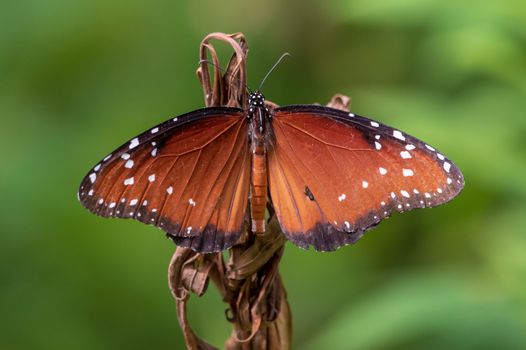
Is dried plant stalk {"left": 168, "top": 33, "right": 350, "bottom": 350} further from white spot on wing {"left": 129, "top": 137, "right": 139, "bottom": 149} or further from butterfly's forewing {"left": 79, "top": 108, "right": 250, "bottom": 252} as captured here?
white spot on wing {"left": 129, "top": 137, "right": 139, "bottom": 149}

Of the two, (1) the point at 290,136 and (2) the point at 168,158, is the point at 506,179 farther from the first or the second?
(2) the point at 168,158

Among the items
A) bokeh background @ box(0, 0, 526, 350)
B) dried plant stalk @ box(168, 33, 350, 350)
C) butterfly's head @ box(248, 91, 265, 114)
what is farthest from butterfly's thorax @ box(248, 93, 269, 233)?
bokeh background @ box(0, 0, 526, 350)

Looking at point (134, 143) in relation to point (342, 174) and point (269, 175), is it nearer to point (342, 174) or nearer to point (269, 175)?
point (269, 175)

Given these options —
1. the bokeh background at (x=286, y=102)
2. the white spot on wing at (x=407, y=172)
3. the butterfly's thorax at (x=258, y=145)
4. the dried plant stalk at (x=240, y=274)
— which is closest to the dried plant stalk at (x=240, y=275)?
the dried plant stalk at (x=240, y=274)

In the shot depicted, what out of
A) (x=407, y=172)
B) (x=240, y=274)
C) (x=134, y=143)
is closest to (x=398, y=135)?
(x=407, y=172)

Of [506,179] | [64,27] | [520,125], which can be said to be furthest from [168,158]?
[64,27]

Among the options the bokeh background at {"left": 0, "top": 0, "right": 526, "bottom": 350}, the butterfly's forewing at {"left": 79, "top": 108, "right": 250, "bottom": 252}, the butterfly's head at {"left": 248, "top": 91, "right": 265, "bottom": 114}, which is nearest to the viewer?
the butterfly's forewing at {"left": 79, "top": 108, "right": 250, "bottom": 252}
